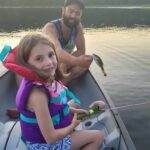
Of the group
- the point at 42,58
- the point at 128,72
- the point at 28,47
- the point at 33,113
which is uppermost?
the point at 28,47

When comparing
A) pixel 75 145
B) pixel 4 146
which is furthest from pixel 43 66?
pixel 4 146

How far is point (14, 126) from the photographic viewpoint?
3.99 m

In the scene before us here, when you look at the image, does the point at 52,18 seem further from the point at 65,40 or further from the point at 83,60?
the point at 83,60

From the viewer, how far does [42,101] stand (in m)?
2.83

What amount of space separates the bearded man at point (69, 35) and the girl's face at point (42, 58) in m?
2.79

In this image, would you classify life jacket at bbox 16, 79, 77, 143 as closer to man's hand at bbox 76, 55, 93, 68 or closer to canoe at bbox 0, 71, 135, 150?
canoe at bbox 0, 71, 135, 150

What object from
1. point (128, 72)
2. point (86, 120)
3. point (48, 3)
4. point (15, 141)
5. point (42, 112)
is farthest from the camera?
point (48, 3)

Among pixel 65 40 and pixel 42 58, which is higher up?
pixel 42 58

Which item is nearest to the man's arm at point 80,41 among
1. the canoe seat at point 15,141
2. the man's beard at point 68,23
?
the man's beard at point 68,23

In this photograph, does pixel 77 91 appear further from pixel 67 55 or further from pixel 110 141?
pixel 110 141

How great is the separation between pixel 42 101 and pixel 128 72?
8.30 meters

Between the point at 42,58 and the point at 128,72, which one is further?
the point at 128,72

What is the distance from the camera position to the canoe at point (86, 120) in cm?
357

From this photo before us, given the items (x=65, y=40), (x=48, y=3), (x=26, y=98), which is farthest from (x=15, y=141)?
(x=48, y=3)
